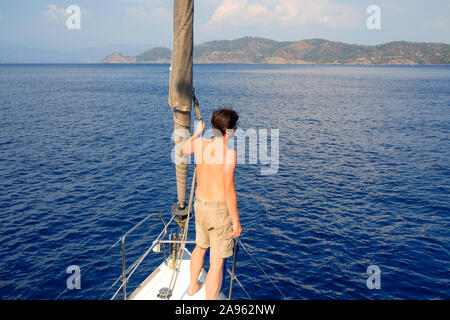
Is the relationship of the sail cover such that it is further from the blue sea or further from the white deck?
the blue sea

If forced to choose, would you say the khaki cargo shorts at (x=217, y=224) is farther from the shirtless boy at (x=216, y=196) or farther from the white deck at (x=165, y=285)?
the white deck at (x=165, y=285)

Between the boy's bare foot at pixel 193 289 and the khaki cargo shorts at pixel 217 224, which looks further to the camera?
the boy's bare foot at pixel 193 289

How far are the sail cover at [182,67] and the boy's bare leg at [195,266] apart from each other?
5.68 ft

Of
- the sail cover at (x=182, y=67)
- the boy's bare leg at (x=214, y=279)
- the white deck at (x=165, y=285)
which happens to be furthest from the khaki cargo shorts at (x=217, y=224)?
the white deck at (x=165, y=285)

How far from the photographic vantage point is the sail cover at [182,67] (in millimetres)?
4820

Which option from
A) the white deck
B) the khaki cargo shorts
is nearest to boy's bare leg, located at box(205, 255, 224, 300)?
the khaki cargo shorts

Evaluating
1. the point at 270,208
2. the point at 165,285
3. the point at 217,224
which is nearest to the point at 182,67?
the point at 217,224

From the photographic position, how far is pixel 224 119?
4.64 metres

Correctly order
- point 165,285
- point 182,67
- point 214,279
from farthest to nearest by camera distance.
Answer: point 165,285
point 214,279
point 182,67

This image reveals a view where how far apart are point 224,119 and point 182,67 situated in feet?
3.83

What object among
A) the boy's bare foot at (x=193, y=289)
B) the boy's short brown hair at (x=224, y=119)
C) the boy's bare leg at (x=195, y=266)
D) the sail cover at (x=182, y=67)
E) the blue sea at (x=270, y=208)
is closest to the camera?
the boy's short brown hair at (x=224, y=119)

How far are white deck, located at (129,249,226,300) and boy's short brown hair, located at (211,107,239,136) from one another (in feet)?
10.5

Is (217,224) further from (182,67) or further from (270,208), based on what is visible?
(270,208)
